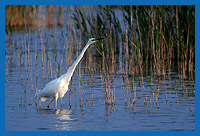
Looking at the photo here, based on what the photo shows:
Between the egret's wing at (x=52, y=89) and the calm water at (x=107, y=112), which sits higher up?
the egret's wing at (x=52, y=89)

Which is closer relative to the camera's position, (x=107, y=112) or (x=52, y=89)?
(x=107, y=112)

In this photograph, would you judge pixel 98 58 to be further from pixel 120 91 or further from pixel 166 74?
pixel 120 91

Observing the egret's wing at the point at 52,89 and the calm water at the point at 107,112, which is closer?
the calm water at the point at 107,112

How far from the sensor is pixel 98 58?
14.5m

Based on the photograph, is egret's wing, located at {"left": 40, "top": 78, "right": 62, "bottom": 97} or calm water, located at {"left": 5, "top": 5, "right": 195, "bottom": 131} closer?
calm water, located at {"left": 5, "top": 5, "right": 195, "bottom": 131}

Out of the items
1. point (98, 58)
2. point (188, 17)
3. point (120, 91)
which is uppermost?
point (188, 17)

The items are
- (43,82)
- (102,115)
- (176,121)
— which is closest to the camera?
(176,121)

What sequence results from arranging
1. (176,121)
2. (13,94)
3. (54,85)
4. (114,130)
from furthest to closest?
(13,94) < (54,85) < (176,121) < (114,130)

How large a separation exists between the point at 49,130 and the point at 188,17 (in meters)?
6.85

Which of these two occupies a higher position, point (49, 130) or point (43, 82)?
point (43, 82)

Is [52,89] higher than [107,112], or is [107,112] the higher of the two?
[52,89]

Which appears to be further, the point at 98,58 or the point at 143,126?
the point at 98,58

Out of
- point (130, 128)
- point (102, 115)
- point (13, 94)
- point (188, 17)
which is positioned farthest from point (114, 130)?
point (188, 17)

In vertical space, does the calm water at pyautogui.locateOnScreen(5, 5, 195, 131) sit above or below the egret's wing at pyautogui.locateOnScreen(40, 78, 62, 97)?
below
